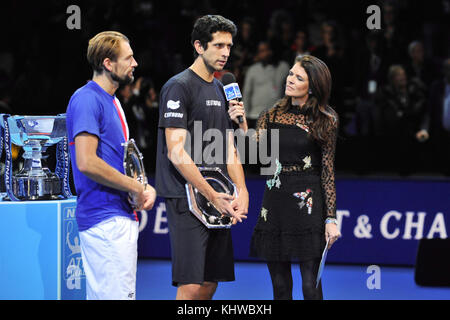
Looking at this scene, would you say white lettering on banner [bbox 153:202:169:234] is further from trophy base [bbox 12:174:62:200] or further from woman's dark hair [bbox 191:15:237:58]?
woman's dark hair [bbox 191:15:237:58]

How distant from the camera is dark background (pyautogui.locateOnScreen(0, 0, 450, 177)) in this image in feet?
25.9

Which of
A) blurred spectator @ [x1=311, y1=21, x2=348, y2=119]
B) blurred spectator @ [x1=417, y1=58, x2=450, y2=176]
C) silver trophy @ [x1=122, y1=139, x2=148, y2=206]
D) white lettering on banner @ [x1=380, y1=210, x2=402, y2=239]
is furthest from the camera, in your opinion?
blurred spectator @ [x1=311, y1=21, x2=348, y2=119]

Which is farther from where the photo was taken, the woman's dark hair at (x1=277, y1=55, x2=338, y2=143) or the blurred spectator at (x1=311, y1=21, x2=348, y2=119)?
the blurred spectator at (x1=311, y1=21, x2=348, y2=119)

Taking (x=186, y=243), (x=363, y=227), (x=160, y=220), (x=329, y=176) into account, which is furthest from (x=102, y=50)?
Result: (x=363, y=227)

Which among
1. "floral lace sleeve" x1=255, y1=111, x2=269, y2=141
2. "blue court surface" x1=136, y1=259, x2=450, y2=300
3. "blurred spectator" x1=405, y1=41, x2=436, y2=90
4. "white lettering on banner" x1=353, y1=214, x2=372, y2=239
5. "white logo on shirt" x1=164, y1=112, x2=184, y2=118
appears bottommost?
"blue court surface" x1=136, y1=259, x2=450, y2=300

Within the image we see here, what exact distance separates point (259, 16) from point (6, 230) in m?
6.80

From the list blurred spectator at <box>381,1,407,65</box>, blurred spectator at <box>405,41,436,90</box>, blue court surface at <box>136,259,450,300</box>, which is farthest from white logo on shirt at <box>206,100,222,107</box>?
blurred spectator at <box>405,41,436,90</box>

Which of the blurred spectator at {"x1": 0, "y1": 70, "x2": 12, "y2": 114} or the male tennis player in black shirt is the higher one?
the blurred spectator at {"x1": 0, "y1": 70, "x2": 12, "y2": 114}

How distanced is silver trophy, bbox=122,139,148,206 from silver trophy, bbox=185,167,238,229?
0.27 m

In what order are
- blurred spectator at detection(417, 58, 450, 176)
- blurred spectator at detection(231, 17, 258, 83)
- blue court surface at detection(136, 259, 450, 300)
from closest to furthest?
blue court surface at detection(136, 259, 450, 300) → blurred spectator at detection(417, 58, 450, 176) → blurred spectator at detection(231, 17, 258, 83)

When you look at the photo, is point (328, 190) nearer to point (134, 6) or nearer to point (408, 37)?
point (408, 37)

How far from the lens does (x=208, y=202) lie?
382 cm

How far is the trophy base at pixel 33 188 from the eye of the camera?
4.12 m
